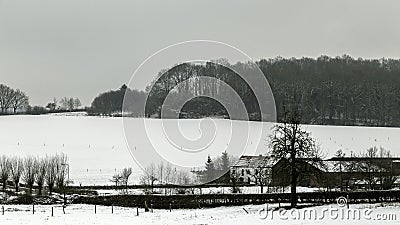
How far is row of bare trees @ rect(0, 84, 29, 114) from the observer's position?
466 ft

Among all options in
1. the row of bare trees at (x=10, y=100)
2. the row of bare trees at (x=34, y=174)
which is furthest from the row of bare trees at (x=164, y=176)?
the row of bare trees at (x=10, y=100)

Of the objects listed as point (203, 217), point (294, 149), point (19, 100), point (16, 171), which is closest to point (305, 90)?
point (19, 100)

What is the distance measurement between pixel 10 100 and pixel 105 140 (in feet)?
208

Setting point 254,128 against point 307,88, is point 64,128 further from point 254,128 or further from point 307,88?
point 307,88

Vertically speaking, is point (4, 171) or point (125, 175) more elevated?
point (4, 171)

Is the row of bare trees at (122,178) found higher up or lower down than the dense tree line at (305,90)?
lower down

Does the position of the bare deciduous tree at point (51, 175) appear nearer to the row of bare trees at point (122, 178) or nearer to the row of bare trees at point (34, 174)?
the row of bare trees at point (34, 174)

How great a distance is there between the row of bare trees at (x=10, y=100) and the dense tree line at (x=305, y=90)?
20.1 m

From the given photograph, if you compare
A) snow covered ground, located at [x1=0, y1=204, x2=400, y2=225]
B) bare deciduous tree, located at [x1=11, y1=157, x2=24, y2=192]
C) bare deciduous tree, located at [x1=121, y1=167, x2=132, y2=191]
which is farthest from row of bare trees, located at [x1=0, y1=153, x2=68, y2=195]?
snow covered ground, located at [x1=0, y1=204, x2=400, y2=225]

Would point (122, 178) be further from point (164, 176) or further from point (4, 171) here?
point (4, 171)

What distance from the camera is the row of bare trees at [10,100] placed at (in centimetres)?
14212

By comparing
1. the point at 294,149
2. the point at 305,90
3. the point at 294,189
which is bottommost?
the point at 294,189

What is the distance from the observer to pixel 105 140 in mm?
91250

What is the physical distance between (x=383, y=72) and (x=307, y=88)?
32388mm
